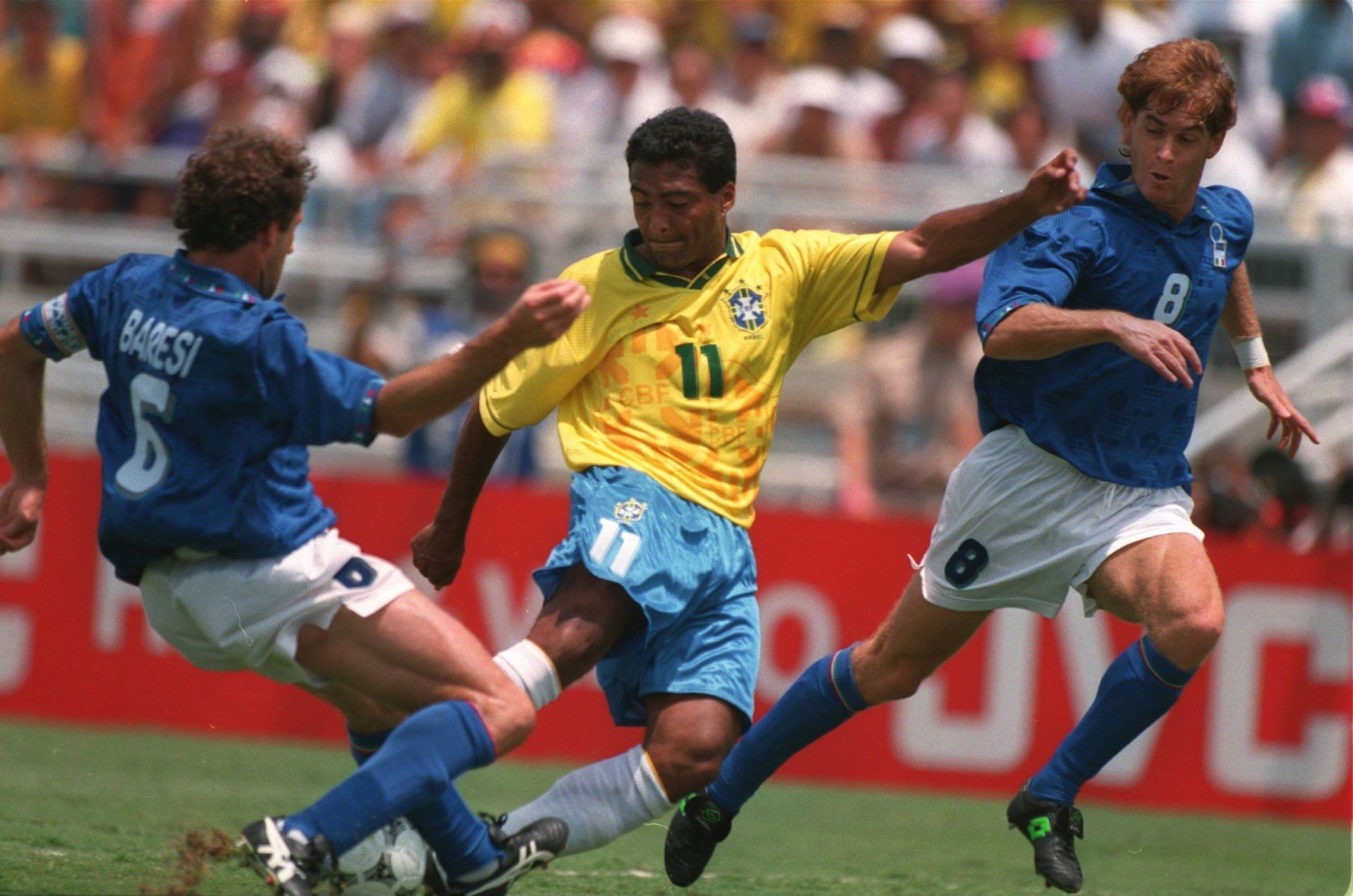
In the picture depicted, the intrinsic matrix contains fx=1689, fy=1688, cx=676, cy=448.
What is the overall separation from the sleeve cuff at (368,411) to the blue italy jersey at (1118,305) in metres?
1.82

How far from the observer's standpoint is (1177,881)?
6.17 m

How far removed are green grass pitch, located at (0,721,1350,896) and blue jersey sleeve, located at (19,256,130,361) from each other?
1427mm

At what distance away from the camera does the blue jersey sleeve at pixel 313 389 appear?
405cm

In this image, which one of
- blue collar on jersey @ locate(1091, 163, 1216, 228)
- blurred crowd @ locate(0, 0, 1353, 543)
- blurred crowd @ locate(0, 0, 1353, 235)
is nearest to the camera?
blue collar on jersey @ locate(1091, 163, 1216, 228)

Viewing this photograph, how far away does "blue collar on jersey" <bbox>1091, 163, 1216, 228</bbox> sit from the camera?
16.5 ft

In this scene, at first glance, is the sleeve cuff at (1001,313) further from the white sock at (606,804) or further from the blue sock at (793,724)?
the white sock at (606,804)

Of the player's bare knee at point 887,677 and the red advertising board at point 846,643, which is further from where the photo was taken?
the red advertising board at point 846,643

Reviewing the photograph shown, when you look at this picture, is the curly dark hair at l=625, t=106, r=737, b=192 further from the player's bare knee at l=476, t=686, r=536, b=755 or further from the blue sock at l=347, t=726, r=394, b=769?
the blue sock at l=347, t=726, r=394, b=769

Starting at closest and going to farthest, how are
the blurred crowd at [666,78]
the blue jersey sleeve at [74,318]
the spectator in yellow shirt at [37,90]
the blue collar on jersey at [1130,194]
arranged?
the blue jersey sleeve at [74,318], the blue collar on jersey at [1130,194], the blurred crowd at [666,78], the spectator in yellow shirt at [37,90]

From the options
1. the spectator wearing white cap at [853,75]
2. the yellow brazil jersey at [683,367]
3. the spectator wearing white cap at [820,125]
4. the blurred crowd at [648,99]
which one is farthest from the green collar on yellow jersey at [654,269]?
the spectator wearing white cap at [853,75]

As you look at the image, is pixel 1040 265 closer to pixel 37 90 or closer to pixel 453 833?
pixel 453 833

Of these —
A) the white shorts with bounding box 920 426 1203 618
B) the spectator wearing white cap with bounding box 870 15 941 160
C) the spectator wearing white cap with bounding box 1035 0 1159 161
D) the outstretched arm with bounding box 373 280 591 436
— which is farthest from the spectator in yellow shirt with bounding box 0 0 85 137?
the outstretched arm with bounding box 373 280 591 436

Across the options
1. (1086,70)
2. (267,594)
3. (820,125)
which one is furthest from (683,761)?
(1086,70)

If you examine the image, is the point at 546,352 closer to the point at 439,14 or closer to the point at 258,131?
the point at 258,131
